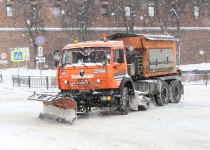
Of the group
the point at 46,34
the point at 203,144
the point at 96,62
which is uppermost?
the point at 46,34

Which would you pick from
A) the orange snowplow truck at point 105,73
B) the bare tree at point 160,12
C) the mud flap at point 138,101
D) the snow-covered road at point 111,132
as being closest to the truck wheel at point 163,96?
the orange snowplow truck at point 105,73

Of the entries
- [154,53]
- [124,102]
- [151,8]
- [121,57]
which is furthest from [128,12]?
[124,102]

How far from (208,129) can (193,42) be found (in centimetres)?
5356

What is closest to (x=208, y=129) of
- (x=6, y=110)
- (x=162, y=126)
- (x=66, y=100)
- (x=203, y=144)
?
(x=162, y=126)

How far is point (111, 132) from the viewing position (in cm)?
1317

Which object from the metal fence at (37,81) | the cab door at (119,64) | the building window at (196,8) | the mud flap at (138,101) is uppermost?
the building window at (196,8)

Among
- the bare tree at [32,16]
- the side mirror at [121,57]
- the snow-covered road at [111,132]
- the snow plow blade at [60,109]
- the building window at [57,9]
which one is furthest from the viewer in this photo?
the building window at [57,9]

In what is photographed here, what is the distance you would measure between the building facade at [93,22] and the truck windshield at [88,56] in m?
38.9

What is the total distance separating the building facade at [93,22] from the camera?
58.0 m

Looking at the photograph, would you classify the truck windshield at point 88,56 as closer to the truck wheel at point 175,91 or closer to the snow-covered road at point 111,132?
the snow-covered road at point 111,132

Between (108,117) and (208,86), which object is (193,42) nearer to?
(208,86)

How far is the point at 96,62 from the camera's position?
17219 mm

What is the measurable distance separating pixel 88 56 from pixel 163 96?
6163 mm

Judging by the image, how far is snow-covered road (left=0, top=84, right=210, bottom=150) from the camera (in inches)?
435
